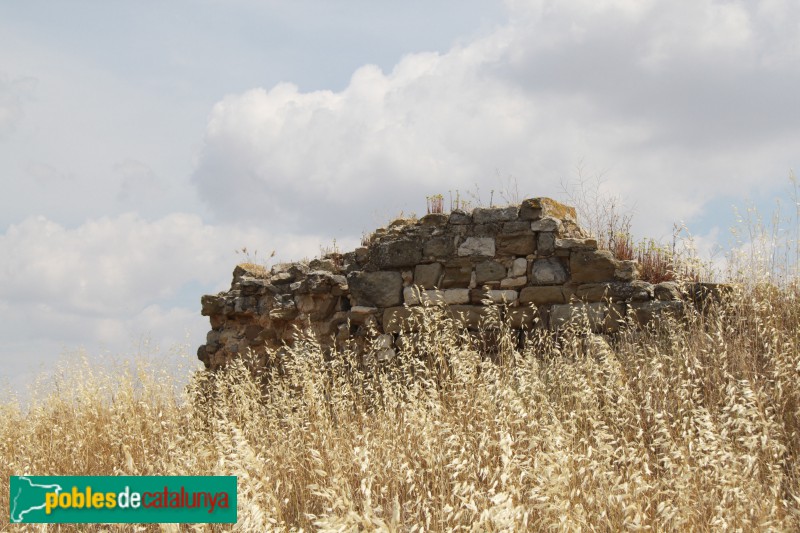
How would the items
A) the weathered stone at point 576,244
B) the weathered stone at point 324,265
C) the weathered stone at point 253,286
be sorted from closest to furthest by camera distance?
the weathered stone at point 576,244 → the weathered stone at point 324,265 → the weathered stone at point 253,286

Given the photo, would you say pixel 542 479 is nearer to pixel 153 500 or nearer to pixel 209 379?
pixel 153 500

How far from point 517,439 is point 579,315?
104 inches

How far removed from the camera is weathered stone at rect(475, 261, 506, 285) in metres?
7.08

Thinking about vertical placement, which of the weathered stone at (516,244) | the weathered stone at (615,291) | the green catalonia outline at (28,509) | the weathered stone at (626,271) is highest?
the weathered stone at (516,244)

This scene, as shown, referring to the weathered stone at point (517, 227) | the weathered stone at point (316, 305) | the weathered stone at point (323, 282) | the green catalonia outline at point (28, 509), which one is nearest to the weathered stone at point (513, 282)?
the weathered stone at point (517, 227)

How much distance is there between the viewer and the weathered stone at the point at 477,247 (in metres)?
7.14

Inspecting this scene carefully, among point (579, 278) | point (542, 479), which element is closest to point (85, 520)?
point (542, 479)

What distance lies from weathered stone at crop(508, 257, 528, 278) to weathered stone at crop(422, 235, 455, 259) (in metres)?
0.68

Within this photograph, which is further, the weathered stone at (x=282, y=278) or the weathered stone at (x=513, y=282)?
the weathered stone at (x=282, y=278)

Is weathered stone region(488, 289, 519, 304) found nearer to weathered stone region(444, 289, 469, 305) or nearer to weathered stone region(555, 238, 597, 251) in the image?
weathered stone region(444, 289, 469, 305)

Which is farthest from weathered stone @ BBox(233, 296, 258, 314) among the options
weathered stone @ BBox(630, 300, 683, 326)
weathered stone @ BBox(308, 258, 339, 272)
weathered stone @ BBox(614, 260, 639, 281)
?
weathered stone @ BBox(630, 300, 683, 326)

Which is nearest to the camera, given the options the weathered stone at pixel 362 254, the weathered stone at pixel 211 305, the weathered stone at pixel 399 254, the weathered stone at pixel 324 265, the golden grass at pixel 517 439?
the golden grass at pixel 517 439

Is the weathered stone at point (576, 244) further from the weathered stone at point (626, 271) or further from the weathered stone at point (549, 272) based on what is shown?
the weathered stone at point (626, 271)

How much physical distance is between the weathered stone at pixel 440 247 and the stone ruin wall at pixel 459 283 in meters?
0.01
